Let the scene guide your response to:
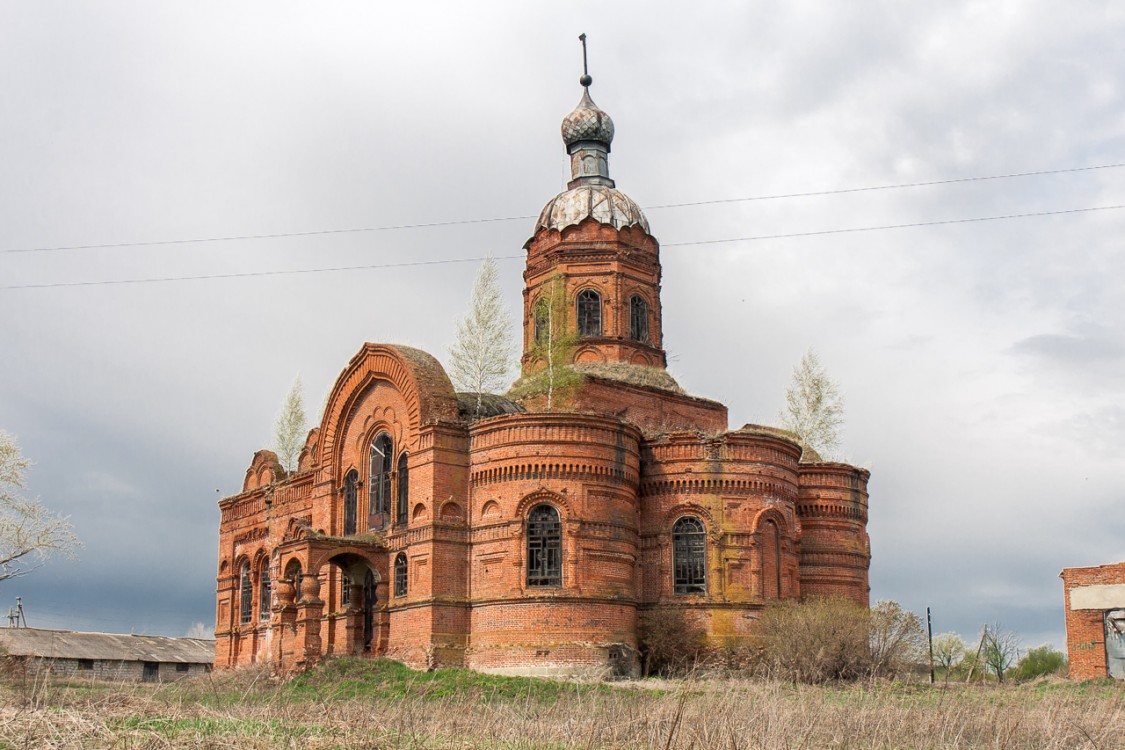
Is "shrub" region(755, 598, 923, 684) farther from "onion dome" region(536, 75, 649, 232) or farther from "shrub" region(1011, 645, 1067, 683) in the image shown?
"onion dome" region(536, 75, 649, 232)

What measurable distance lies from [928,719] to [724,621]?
14.7m

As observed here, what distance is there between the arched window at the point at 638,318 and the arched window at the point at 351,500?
8759 mm

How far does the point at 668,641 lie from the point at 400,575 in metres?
6.49

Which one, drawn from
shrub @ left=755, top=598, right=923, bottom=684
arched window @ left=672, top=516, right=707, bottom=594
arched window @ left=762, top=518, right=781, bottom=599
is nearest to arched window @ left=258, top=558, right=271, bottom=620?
arched window @ left=672, top=516, right=707, bottom=594

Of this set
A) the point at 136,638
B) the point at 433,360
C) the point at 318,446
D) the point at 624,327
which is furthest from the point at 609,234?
the point at 136,638

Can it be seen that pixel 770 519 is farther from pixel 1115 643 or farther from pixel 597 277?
pixel 597 277

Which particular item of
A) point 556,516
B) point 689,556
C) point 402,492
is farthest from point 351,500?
point 689,556

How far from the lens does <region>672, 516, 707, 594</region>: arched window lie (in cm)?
2773

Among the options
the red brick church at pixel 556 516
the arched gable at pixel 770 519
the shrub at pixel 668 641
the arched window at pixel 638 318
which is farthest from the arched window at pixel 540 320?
the shrub at pixel 668 641

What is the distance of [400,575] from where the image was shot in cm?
2820

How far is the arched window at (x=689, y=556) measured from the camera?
2773 centimetres

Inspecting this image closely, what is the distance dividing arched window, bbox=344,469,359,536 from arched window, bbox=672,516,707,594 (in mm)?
8414

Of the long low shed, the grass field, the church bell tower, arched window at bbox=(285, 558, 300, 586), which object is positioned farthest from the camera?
the long low shed

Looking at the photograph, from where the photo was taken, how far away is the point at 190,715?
42.2 feet
